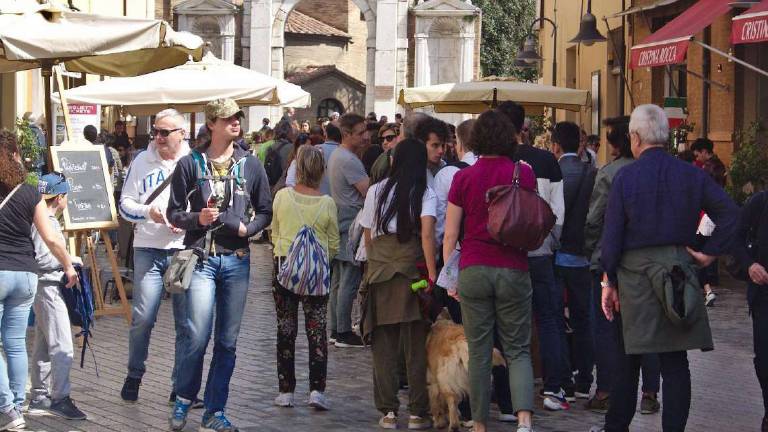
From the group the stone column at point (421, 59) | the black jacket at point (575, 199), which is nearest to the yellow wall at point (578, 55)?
the stone column at point (421, 59)

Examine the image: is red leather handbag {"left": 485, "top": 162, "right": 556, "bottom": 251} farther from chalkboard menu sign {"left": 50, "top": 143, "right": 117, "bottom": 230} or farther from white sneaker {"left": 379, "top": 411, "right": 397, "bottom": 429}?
chalkboard menu sign {"left": 50, "top": 143, "right": 117, "bottom": 230}

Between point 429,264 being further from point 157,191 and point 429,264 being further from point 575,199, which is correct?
point 157,191

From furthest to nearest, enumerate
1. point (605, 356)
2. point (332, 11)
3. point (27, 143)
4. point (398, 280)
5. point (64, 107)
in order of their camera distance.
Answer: point (332, 11), point (27, 143), point (64, 107), point (605, 356), point (398, 280)

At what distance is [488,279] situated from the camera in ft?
25.4

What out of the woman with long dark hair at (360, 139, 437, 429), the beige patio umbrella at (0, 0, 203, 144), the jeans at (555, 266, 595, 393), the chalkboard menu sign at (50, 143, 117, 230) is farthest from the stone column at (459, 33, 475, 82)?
the woman with long dark hair at (360, 139, 437, 429)

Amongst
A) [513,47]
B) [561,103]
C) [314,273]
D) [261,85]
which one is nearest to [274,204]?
[314,273]

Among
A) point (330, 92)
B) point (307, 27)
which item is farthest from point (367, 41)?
point (307, 27)

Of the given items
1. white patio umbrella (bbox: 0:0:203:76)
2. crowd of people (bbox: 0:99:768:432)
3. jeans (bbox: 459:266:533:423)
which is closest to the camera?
crowd of people (bbox: 0:99:768:432)

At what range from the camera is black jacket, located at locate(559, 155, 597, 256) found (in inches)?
382

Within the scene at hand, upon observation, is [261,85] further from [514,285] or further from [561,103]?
[514,285]

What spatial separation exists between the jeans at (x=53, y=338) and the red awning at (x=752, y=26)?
7.18m

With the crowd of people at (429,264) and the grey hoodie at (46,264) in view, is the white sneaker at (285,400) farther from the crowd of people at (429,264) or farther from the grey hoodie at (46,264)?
the grey hoodie at (46,264)

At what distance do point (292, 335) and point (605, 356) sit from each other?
6.67ft

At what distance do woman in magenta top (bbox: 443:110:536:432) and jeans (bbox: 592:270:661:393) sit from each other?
4.17 ft
